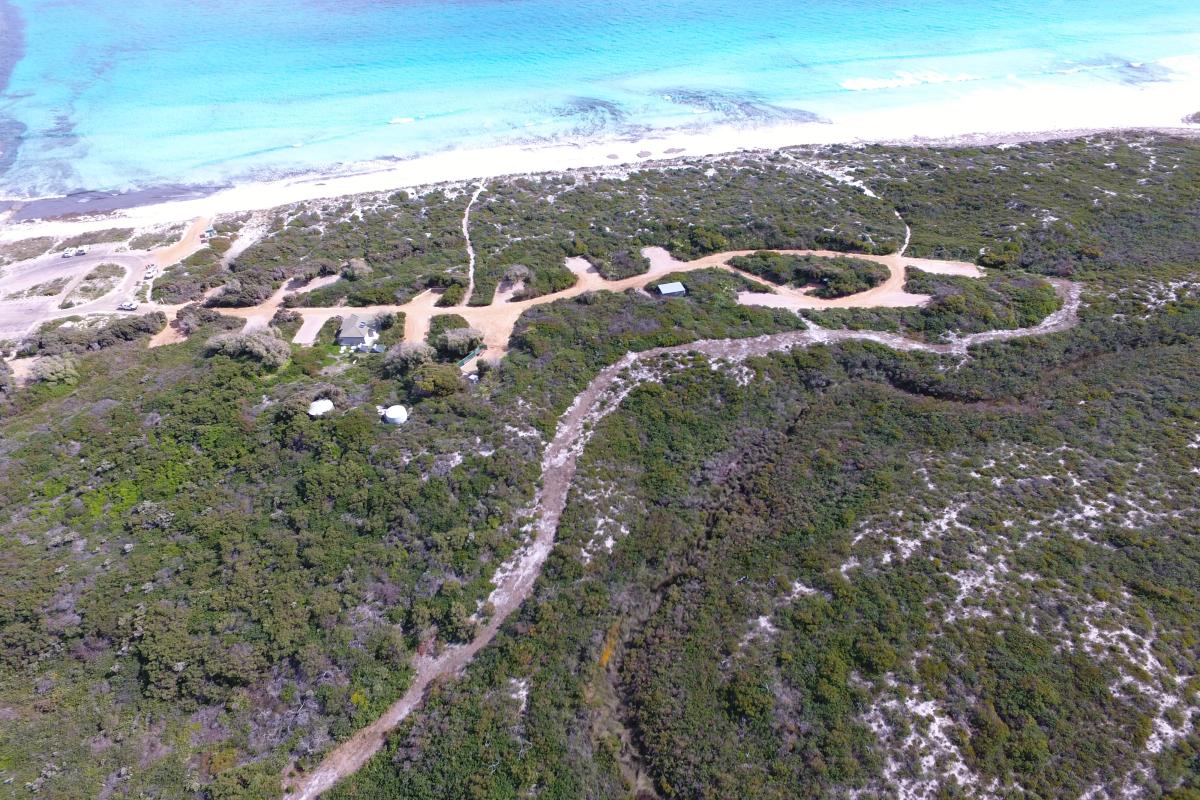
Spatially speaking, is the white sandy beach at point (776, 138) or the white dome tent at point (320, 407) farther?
the white sandy beach at point (776, 138)

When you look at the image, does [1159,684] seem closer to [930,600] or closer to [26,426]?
[930,600]

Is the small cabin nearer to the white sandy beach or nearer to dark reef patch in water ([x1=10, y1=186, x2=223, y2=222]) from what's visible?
the white sandy beach

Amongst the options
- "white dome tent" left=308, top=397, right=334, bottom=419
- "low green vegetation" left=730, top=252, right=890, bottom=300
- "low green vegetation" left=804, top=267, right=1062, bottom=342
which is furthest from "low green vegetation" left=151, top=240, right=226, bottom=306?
"low green vegetation" left=804, top=267, right=1062, bottom=342

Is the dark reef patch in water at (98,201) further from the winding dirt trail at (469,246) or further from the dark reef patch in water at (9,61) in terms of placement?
the winding dirt trail at (469,246)

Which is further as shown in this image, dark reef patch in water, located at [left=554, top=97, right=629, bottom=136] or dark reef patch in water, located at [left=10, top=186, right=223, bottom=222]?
dark reef patch in water, located at [left=554, top=97, right=629, bottom=136]

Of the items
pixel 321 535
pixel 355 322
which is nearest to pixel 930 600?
pixel 321 535

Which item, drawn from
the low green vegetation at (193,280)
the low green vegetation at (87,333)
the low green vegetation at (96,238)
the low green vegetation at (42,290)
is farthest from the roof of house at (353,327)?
the low green vegetation at (96,238)

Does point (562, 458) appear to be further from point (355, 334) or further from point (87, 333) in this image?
point (87, 333)
